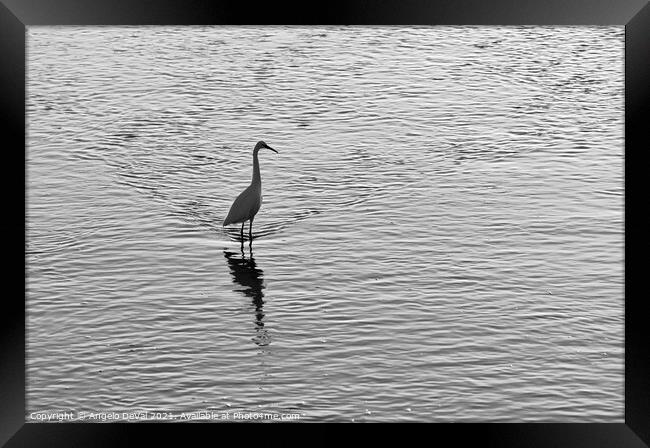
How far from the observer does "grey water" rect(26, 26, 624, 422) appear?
953cm

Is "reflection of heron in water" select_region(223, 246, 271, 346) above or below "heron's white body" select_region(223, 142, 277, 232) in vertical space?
below

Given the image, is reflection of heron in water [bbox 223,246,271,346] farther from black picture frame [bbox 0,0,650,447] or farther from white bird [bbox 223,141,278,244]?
black picture frame [bbox 0,0,650,447]

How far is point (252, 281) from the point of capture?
1271 centimetres

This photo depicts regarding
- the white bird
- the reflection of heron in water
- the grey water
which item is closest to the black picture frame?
the grey water

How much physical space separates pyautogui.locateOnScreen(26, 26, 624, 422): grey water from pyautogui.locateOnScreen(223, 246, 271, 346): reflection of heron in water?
40mm

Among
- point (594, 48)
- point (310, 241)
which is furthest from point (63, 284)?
point (594, 48)

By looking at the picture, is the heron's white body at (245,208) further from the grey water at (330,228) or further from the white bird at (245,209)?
the grey water at (330,228)
